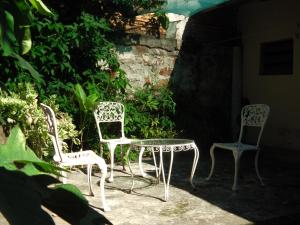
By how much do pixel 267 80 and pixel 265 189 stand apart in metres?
2.84

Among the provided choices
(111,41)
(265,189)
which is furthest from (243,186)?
(111,41)

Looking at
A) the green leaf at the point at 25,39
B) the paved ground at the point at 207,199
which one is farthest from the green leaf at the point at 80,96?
the green leaf at the point at 25,39

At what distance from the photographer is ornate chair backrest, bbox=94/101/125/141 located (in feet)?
19.8

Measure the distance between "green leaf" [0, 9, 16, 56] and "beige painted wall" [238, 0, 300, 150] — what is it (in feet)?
21.7

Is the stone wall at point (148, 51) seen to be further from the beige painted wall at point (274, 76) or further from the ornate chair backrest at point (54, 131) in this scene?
the ornate chair backrest at point (54, 131)

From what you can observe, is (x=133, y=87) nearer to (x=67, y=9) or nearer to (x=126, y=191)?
(x=67, y=9)

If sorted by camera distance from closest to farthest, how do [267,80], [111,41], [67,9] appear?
[67,9], [111,41], [267,80]

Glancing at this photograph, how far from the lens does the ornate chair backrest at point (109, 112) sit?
19.8ft

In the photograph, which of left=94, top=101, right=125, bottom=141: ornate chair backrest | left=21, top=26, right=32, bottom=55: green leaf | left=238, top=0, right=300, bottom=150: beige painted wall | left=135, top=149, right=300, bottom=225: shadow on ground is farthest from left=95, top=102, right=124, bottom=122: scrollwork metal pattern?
left=21, top=26, right=32, bottom=55: green leaf

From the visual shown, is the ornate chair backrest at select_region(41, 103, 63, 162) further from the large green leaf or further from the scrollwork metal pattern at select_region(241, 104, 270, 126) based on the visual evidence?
the large green leaf

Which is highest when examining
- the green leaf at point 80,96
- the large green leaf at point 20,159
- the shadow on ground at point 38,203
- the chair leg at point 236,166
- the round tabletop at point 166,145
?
the large green leaf at point 20,159

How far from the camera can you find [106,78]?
6352 millimetres

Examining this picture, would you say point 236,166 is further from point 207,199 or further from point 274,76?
point 274,76

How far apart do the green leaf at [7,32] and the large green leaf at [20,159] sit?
9 cm
